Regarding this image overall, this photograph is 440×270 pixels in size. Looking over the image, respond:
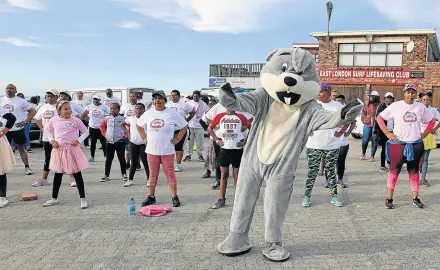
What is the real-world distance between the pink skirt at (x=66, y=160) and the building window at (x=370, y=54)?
1960 centimetres

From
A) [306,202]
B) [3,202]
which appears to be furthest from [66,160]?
[306,202]

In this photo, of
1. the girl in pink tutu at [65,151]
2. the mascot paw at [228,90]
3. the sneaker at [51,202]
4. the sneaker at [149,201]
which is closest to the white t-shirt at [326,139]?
the sneaker at [149,201]

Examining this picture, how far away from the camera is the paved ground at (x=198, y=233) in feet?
12.7

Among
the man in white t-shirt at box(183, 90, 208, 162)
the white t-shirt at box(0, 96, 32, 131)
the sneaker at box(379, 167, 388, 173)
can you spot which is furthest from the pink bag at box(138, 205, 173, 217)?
the sneaker at box(379, 167, 388, 173)

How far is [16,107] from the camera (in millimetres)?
8234

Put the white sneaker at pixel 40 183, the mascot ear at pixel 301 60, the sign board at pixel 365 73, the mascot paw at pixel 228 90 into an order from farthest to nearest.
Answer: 1. the sign board at pixel 365 73
2. the white sneaker at pixel 40 183
3. the mascot ear at pixel 301 60
4. the mascot paw at pixel 228 90

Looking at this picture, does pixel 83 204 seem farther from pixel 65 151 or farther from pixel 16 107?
pixel 16 107

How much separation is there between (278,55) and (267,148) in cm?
95

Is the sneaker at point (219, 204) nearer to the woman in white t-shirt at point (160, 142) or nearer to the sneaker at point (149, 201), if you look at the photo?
the woman in white t-shirt at point (160, 142)

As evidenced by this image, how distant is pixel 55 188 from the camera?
5.89 meters

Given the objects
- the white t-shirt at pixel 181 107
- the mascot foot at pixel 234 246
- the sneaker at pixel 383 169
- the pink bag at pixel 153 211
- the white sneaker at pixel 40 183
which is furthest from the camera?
the white t-shirt at pixel 181 107

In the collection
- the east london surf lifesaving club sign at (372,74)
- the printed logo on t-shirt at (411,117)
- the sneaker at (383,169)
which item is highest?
the east london surf lifesaving club sign at (372,74)

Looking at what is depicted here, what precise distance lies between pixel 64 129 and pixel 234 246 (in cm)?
339

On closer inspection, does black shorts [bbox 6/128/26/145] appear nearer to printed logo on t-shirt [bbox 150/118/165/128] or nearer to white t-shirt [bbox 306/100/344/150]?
printed logo on t-shirt [bbox 150/118/165/128]
